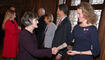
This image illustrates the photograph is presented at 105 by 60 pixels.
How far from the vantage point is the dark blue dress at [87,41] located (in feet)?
5.11

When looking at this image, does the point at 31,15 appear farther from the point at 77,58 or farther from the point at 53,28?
the point at 53,28

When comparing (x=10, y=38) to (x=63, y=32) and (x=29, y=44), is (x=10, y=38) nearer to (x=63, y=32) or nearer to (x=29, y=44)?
(x=63, y=32)

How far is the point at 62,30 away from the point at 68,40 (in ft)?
0.66

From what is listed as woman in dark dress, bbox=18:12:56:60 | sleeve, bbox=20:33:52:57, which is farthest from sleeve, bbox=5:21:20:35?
sleeve, bbox=20:33:52:57

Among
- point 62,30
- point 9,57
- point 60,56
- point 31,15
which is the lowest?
point 9,57

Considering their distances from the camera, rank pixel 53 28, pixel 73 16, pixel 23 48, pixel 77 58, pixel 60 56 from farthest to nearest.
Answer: pixel 73 16 → pixel 53 28 → pixel 60 56 → pixel 77 58 → pixel 23 48

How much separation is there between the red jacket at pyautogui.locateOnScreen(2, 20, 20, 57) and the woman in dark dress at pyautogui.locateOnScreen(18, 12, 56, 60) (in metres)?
1.53

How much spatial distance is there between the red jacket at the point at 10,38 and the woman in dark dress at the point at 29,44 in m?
1.53

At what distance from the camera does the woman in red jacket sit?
3.09m

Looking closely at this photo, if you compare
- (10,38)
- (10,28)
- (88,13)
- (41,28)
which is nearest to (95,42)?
(88,13)

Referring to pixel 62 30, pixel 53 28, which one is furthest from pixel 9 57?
Result: pixel 62 30

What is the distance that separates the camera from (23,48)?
64.1 inches

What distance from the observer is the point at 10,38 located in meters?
3.22

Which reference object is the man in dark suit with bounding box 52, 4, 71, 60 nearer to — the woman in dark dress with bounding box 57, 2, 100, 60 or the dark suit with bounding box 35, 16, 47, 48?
the woman in dark dress with bounding box 57, 2, 100, 60
